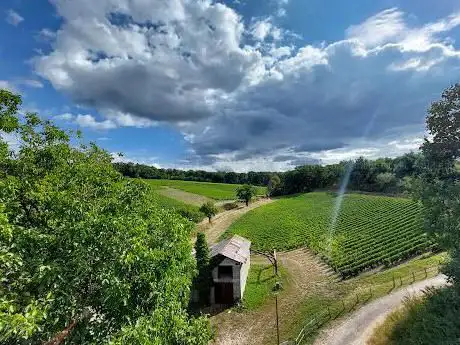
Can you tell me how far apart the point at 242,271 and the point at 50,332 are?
27.4m

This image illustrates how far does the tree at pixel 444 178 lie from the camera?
1803cm

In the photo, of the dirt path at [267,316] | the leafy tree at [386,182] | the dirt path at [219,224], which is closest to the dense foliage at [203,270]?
the dirt path at [267,316]

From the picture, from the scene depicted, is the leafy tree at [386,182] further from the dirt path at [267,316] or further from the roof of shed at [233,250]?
the roof of shed at [233,250]

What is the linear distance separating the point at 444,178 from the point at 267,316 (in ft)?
60.7

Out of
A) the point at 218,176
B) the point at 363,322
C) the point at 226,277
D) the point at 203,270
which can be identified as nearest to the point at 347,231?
the point at 226,277

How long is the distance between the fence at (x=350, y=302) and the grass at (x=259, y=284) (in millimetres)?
6795

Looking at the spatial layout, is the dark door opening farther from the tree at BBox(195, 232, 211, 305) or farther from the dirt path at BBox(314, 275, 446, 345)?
the dirt path at BBox(314, 275, 446, 345)

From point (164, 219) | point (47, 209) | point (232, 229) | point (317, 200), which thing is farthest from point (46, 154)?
point (317, 200)

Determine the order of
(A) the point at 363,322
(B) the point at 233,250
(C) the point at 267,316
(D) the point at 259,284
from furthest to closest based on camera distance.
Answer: (D) the point at 259,284, (B) the point at 233,250, (C) the point at 267,316, (A) the point at 363,322

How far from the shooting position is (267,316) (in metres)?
30.7

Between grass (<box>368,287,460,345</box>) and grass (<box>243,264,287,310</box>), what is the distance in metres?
12.3

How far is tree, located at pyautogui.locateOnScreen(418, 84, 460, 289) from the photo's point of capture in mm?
18031

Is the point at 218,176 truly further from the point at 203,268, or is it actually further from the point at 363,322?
the point at 363,322

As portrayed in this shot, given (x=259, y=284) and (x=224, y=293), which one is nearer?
(x=224, y=293)
